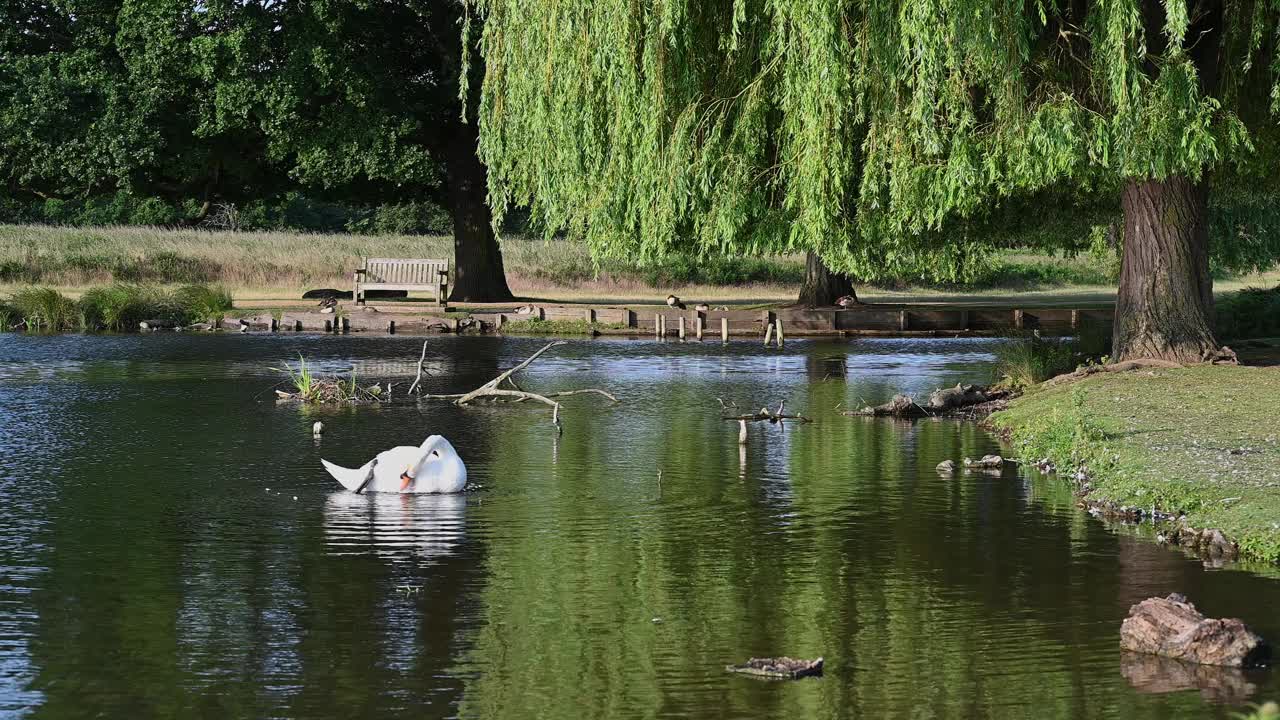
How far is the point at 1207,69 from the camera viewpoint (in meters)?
19.6

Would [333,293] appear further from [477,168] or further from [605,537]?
[605,537]

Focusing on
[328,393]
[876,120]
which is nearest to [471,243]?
[328,393]

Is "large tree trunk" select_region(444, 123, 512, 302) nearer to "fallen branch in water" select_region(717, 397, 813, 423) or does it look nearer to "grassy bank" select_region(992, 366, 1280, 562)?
"fallen branch in water" select_region(717, 397, 813, 423)

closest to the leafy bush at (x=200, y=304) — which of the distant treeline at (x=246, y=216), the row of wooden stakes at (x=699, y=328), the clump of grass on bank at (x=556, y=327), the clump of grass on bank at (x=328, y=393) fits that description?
the clump of grass on bank at (x=556, y=327)

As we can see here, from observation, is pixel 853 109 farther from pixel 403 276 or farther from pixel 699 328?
pixel 403 276

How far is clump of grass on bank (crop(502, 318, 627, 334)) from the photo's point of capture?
36.4 m

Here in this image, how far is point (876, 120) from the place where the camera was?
1834 cm

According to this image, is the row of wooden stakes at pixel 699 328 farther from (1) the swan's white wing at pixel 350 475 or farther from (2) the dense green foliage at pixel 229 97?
(1) the swan's white wing at pixel 350 475

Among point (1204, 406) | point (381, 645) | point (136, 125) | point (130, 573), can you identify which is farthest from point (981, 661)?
point (136, 125)

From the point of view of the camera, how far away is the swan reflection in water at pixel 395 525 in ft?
39.7

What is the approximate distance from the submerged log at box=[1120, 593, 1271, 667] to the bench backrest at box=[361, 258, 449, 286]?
3196 cm

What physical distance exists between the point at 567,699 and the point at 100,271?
41719 millimetres

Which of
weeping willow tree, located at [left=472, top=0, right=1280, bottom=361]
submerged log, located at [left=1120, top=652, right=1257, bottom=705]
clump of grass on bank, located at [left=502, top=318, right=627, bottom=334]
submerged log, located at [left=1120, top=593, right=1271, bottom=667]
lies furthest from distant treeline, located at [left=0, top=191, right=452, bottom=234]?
submerged log, located at [left=1120, top=652, right=1257, bottom=705]

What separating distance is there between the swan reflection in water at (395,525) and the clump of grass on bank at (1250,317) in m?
18.7
